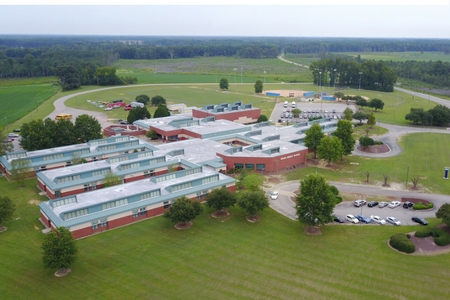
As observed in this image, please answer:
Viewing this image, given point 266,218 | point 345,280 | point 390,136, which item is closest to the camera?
point 345,280

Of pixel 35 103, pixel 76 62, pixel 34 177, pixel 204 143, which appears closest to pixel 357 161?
pixel 204 143

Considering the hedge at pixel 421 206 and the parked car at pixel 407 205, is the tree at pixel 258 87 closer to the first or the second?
the parked car at pixel 407 205

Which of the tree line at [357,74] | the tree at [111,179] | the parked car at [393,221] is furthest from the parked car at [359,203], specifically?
the tree line at [357,74]

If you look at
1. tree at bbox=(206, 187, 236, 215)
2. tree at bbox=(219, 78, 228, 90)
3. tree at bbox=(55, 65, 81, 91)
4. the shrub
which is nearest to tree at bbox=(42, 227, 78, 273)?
tree at bbox=(206, 187, 236, 215)

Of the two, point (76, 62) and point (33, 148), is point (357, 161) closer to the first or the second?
point (33, 148)

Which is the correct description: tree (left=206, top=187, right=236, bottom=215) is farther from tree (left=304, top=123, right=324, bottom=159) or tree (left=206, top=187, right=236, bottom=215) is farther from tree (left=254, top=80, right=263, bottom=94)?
tree (left=254, top=80, right=263, bottom=94)

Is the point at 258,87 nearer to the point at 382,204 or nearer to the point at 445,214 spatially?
the point at 382,204

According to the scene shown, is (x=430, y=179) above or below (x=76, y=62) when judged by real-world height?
below
